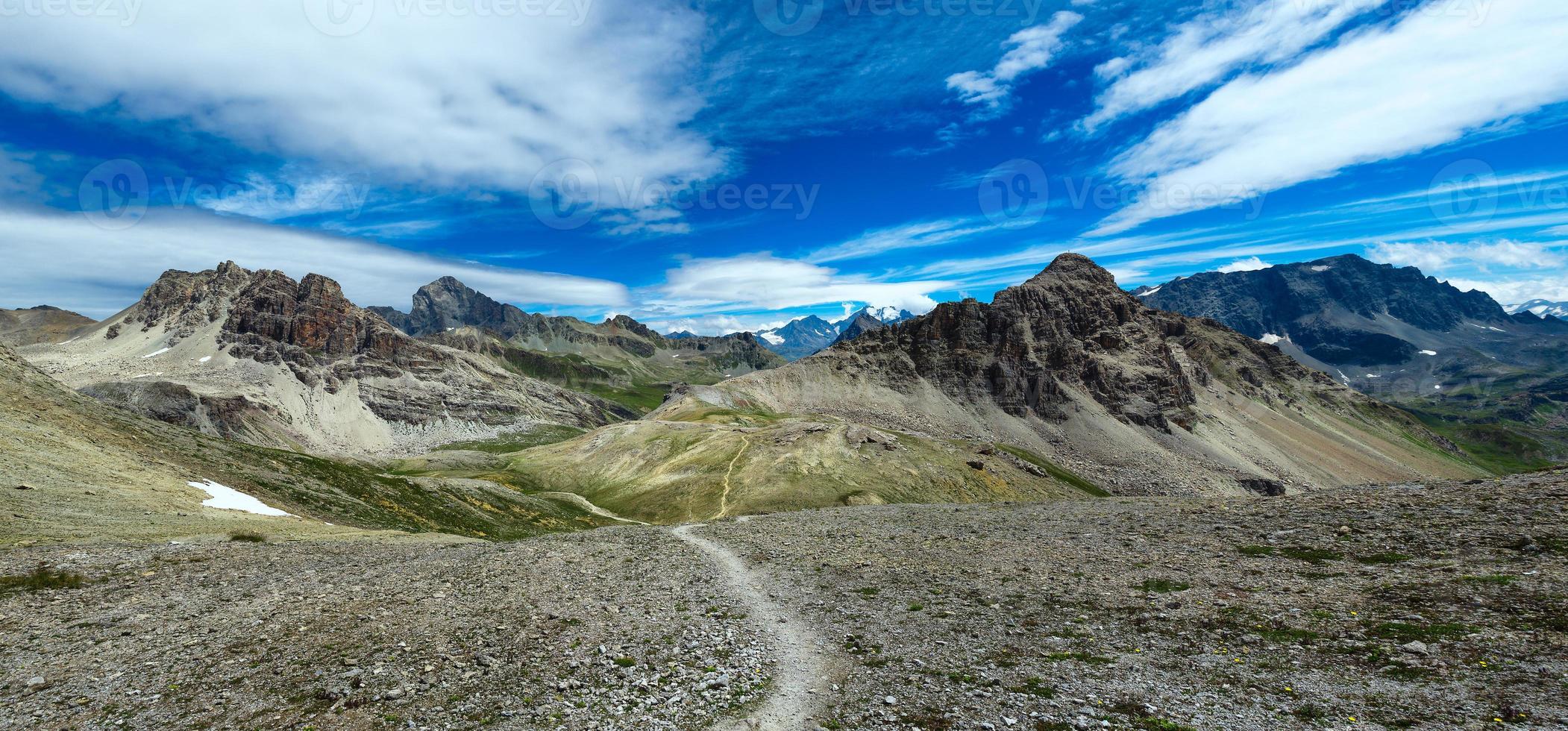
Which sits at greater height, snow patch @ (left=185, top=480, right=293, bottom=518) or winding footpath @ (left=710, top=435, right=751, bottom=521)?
snow patch @ (left=185, top=480, right=293, bottom=518)

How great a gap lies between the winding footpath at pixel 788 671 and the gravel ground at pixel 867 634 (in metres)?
0.15

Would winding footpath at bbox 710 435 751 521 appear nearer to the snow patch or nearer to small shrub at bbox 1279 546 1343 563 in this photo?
the snow patch

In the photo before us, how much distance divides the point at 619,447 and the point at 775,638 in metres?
126

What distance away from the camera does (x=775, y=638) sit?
78.5 ft

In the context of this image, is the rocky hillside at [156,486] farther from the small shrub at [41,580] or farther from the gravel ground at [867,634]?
the gravel ground at [867,634]

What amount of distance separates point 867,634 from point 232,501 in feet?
181

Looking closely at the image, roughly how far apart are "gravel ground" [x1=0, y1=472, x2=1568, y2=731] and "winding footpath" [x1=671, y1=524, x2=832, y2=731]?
0.49 ft

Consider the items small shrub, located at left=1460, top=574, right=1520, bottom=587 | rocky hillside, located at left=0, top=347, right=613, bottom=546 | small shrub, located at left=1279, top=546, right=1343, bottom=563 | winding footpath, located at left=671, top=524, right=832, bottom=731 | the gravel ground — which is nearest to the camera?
the gravel ground

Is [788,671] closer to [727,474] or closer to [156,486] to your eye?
[156,486]

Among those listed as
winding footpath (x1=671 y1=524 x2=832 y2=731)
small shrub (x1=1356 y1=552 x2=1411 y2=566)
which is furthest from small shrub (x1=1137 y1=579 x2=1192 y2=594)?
winding footpath (x1=671 y1=524 x2=832 y2=731)

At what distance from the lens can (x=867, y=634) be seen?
24.2 meters

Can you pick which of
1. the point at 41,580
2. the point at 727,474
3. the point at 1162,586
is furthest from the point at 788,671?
the point at 727,474

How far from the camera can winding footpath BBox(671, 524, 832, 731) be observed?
16.8 metres

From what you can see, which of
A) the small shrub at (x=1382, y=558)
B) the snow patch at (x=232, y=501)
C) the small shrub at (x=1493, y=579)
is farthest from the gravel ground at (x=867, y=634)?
the snow patch at (x=232, y=501)
